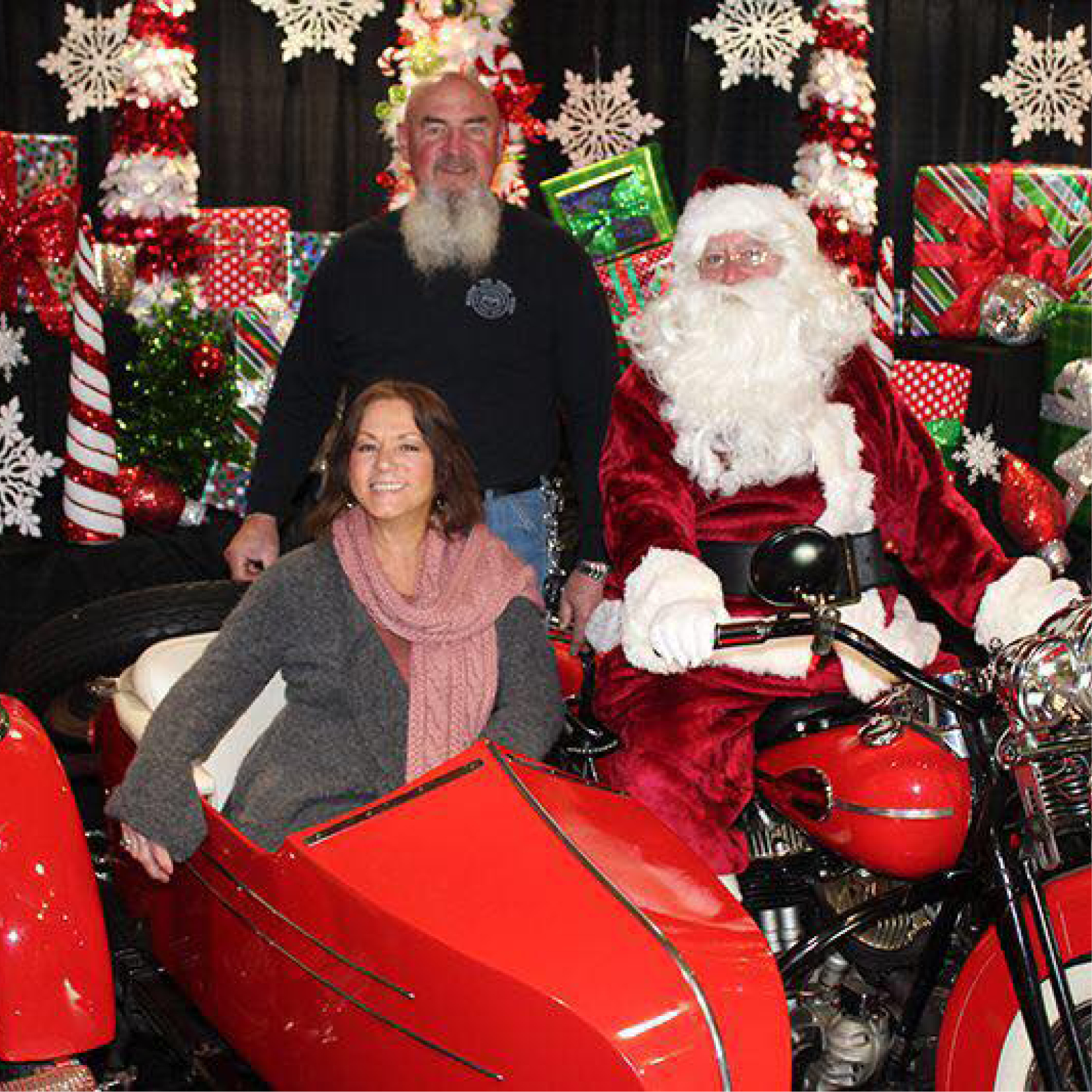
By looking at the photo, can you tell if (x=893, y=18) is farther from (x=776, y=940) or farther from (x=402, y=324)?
(x=776, y=940)

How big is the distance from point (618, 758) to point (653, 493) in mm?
537

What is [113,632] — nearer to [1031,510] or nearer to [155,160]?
[155,160]

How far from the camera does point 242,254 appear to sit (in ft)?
24.8

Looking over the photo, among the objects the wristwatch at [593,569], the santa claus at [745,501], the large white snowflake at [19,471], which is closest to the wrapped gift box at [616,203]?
the large white snowflake at [19,471]

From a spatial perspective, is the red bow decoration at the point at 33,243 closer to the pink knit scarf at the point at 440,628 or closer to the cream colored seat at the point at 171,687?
the cream colored seat at the point at 171,687

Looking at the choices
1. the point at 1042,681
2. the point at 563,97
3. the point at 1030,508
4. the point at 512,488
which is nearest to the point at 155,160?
the point at 563,97

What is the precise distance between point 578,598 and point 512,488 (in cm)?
44

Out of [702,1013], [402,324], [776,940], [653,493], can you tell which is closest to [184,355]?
[402,324]

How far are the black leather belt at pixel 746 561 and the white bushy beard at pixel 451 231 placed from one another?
1.23 metres

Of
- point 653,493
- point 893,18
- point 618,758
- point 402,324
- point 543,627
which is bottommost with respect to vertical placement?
point 618,758

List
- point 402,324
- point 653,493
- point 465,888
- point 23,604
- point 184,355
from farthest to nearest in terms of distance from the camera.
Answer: point 184,355
point 23,604
point 402,324
point 653,493
point 465,888

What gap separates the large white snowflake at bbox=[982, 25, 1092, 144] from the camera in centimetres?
934

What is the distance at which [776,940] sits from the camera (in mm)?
2699

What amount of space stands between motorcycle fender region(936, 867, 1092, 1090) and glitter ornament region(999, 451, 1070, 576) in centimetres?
471
